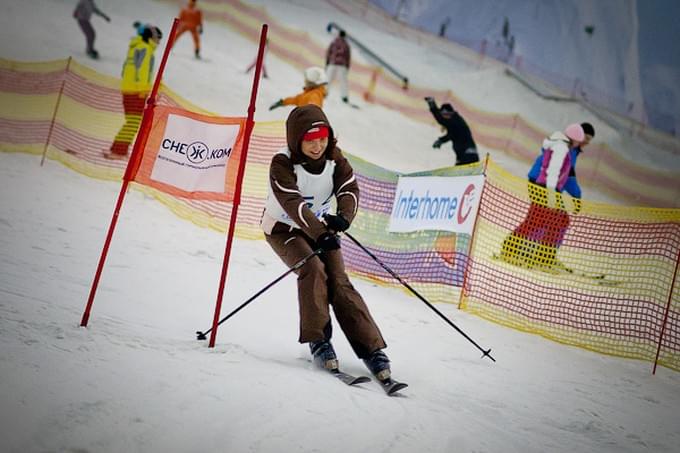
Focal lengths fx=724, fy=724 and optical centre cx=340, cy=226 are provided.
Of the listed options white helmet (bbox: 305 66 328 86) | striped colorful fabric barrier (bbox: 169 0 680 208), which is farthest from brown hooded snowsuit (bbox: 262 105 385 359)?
striped colorful fabric barrier (bbox: 169 0 680 208)

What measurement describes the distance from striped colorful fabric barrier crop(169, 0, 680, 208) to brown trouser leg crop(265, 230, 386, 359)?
15.7 meters

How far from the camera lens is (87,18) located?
16625mm

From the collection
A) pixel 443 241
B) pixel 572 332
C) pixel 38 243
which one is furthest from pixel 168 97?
pixel 572 332

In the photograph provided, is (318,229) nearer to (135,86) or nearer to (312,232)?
(312,232)

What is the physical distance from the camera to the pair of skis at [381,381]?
14.2ft

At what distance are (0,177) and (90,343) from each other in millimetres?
5059

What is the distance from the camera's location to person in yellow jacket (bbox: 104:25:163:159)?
9.70 meters

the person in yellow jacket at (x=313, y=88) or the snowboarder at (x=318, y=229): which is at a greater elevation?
the person in yellow jacket at (x=313, y=88)

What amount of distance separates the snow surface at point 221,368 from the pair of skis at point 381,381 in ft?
0.19

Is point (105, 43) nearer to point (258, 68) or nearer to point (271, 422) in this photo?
point (258, 68)

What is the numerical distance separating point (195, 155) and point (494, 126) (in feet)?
55.4

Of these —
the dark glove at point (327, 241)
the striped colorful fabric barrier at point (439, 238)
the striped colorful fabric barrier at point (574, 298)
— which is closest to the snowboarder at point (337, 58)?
the striped colorful fabric barrier at point (439, 238)

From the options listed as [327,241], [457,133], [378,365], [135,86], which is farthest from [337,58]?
[378,365]

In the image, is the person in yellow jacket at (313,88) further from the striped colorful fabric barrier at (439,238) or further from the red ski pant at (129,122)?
the red ski pant at (129,122)
